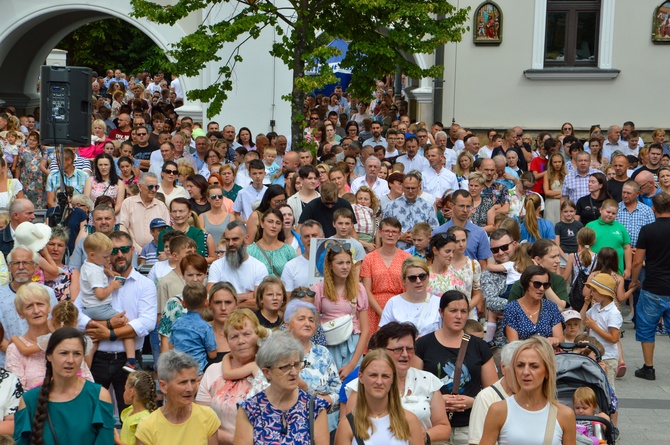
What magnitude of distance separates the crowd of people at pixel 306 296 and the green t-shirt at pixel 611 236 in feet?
0.07

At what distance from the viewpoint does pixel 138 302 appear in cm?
875

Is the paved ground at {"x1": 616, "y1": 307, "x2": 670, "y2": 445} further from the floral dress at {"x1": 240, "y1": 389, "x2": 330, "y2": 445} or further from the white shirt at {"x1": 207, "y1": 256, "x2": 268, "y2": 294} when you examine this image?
the floral dress at {"x1": 240, "y1": 389, "x2": 330, "y2": 445}

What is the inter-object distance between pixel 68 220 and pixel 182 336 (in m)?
4.26

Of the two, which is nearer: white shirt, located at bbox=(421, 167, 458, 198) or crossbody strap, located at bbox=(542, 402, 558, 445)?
crossbody strap, located at bbox=(542, 402, 558, 445)

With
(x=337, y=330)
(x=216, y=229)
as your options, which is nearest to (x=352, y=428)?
(x=337, y=330)

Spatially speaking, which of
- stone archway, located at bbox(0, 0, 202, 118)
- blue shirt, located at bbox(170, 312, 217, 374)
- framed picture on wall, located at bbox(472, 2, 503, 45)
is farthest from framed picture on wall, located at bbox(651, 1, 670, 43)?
blue shirt, located at bbox(170, 312, 217, 374)

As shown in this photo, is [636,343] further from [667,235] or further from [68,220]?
[68,220]

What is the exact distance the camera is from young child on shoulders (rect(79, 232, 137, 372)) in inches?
340

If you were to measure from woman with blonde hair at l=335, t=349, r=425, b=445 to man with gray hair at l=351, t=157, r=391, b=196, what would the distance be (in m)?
7.71

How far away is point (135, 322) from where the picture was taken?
8.62m

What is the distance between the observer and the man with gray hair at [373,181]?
1380 cm

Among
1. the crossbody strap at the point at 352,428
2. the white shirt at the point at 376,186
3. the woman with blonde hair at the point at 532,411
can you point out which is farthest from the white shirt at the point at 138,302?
the white shirt at the point at 376,186

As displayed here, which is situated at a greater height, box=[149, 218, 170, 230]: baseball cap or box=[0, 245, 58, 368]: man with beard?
box=[149, 218, 170, 230]: baseball cap

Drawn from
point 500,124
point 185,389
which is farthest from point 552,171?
point 185,389
